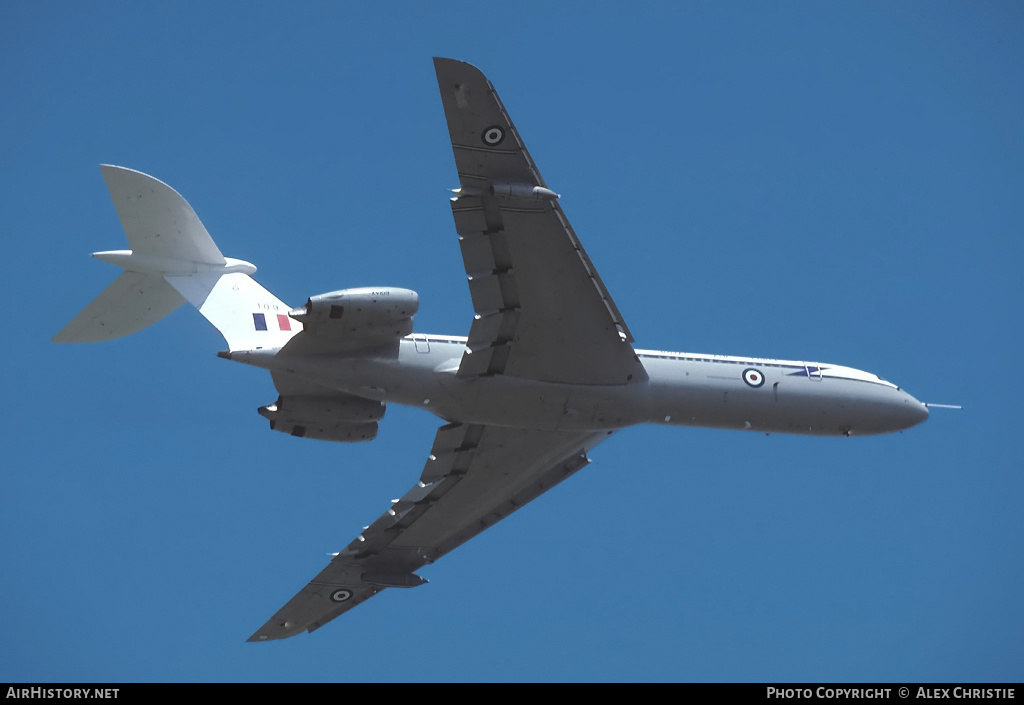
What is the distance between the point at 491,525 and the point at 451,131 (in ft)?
50.1

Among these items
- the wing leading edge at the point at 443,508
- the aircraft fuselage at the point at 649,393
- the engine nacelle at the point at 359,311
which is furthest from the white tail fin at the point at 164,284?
the wing leading edge at the point at 443,508

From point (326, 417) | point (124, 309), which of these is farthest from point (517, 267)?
point (124, 309)

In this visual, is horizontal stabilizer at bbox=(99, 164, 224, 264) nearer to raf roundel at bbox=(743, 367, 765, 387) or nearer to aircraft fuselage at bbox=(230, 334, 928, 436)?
aircraft fuselage at bbox=(230, 334, 928, 436)

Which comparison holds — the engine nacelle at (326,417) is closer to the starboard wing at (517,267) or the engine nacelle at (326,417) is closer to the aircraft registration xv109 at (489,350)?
the aircraft registration xv109 at (489,350)

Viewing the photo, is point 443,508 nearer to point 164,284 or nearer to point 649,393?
point 649,393

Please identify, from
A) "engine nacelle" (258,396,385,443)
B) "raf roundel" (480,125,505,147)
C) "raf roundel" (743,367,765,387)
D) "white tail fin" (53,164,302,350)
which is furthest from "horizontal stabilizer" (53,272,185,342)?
"raf roundel" (743,367,765,387)

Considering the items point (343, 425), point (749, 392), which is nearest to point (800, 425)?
point (749, 392)

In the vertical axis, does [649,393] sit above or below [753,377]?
below

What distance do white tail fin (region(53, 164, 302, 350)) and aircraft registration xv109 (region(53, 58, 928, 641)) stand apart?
4cm

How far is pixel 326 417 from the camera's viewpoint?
34.7 meters

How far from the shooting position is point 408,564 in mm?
40375

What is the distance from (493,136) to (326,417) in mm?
9887

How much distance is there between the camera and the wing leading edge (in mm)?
36938

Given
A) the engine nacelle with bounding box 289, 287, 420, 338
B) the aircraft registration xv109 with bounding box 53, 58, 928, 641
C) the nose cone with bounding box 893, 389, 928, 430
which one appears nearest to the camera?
the aircraft registration xv109 with bounding box 53, 58, 928, 641
